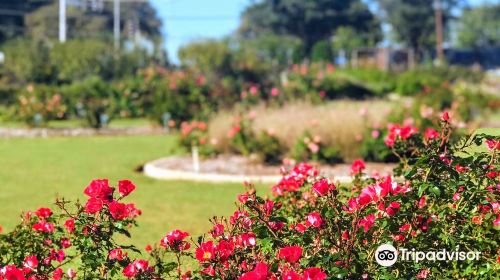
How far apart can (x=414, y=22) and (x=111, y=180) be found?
73.0 m

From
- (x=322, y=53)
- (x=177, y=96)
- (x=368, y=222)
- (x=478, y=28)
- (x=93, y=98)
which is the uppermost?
(x=478, y=28)

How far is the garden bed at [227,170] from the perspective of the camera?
37.7ft

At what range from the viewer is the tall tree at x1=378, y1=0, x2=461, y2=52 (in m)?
80.4

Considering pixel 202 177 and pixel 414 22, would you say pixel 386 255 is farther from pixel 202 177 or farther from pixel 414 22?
pixel 414 22

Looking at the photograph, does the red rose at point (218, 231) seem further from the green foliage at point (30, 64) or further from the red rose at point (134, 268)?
the green foliage at point (30, 64)

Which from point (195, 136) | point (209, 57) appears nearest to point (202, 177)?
point (195, 136)

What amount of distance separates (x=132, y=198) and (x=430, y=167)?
6856 mm

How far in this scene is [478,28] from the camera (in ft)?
303

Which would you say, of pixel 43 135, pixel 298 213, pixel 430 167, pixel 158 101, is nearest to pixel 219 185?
pixel 298 213

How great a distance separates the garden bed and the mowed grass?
24cm

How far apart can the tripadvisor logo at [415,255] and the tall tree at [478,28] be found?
3576 inches

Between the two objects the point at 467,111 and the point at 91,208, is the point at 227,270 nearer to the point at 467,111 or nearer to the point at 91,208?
the point at 91,208

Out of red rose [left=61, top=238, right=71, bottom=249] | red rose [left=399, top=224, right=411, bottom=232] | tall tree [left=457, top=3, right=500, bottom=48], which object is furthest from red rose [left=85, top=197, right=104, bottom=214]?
tall tree [left=457, top=3, right=500, bottom=48]

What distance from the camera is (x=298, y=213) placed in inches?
197
